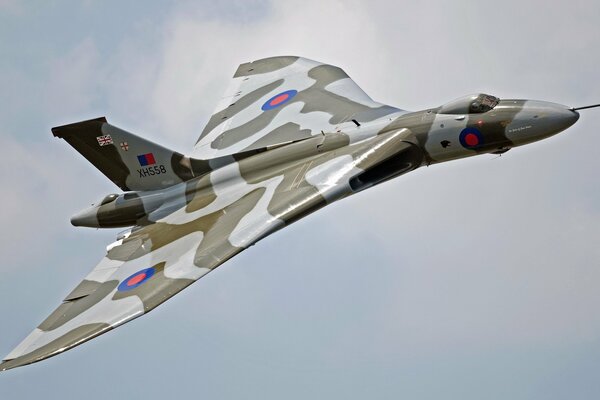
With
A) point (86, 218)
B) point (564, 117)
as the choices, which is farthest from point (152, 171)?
point (564, 117)

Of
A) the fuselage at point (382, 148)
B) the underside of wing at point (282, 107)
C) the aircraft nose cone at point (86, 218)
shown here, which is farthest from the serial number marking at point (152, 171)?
the aircraft nose cone at point (86, 218)

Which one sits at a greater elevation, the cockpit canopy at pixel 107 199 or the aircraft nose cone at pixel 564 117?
the cockpit canopy at pixel 107 199

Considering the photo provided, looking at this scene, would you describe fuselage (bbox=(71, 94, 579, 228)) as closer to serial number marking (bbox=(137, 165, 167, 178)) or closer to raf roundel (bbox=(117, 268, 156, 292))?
serial number marking (bbox=(137, 165, 167, 178))

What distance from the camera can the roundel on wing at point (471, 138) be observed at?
37.4 metres

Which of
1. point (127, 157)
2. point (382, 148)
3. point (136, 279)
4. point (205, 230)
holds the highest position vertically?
point (127, 157)

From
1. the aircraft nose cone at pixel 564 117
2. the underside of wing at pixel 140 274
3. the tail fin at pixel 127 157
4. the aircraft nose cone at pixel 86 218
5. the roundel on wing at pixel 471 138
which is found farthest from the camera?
the tail fin at pixel 127 157

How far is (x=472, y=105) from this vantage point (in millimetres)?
37562

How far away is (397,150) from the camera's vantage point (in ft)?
122

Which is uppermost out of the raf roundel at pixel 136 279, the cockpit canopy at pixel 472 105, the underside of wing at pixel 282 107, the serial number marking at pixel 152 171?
the underside of wing at pixel 282 107

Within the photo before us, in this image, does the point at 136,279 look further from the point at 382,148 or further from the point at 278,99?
the point at 278,99

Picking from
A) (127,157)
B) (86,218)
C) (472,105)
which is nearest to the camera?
(472,105)

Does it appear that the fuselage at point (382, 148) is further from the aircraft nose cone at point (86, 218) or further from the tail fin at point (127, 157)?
the tail fin at point (127, 157)

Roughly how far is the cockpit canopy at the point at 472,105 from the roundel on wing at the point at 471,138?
2.04 feet

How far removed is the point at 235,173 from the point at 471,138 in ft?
26.0
